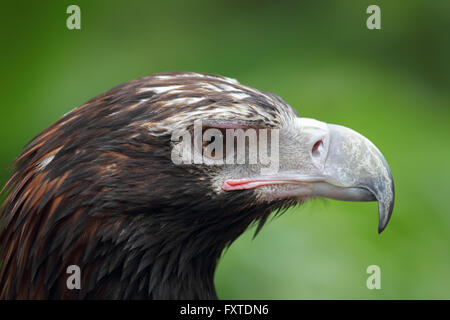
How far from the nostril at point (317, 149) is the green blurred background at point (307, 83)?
1.47 meters

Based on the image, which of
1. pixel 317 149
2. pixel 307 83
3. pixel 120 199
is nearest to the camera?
pixel 120 199

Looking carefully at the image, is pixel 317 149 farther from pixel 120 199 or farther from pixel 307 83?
pixel 307 83

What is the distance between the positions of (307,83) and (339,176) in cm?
335

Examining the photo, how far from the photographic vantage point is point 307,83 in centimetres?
575

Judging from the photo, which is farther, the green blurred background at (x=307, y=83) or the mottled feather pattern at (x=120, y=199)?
the green blurred background at (x=307, y=83)

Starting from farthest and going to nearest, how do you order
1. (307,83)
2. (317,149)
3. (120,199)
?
(307,83) < (317,149) < (120,199)

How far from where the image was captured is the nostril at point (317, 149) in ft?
8.41

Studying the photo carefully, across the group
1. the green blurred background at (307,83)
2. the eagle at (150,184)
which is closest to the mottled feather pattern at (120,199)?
the eagle at (150,184)

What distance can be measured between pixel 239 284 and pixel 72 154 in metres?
2.19

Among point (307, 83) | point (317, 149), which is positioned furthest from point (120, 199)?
point (307, 83)

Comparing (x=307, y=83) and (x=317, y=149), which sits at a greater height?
(x=307, y=83)

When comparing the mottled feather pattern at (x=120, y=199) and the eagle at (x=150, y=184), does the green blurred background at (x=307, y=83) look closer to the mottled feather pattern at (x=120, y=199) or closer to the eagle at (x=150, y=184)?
the eagle at (x=150, y=184)

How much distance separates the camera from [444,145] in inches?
222

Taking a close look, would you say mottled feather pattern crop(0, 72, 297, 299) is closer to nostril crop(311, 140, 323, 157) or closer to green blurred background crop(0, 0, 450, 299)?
nostril crop(311, 140, 323, 157)
